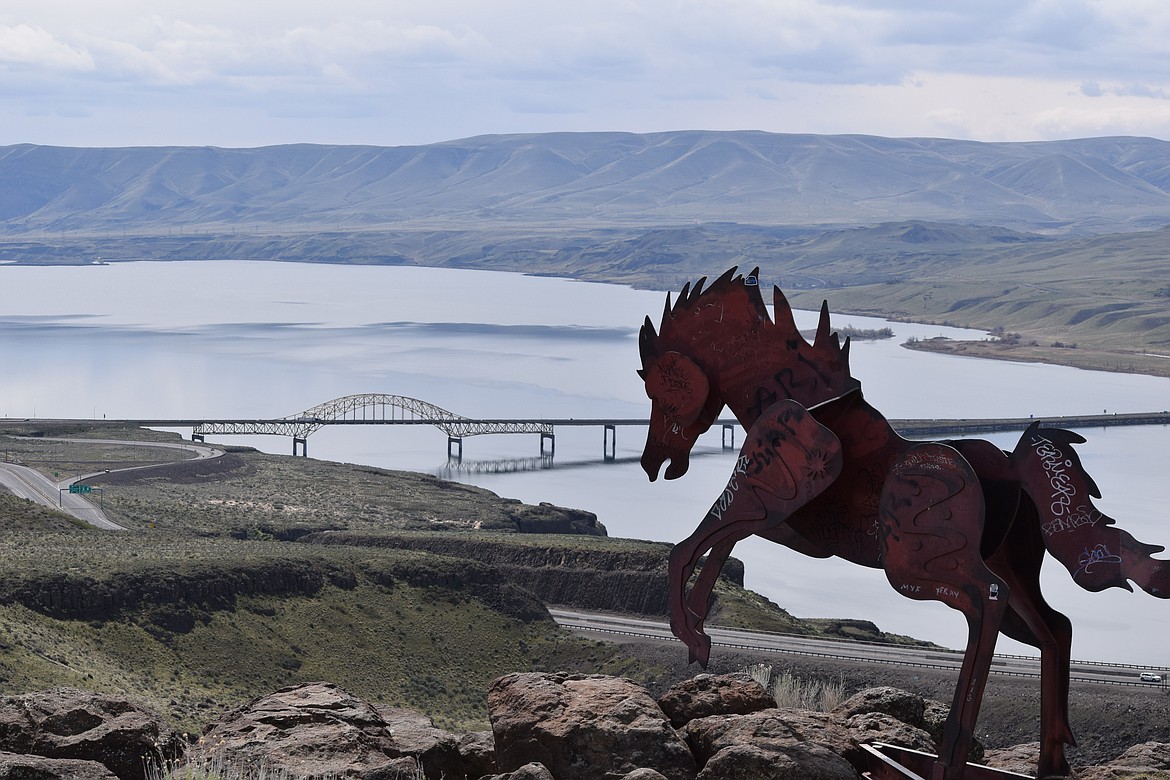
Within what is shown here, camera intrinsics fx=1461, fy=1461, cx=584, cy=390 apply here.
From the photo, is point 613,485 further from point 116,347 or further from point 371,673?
point 116,347

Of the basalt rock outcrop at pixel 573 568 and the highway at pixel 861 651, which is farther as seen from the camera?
the basalt rock outcrop at pixel 573 568

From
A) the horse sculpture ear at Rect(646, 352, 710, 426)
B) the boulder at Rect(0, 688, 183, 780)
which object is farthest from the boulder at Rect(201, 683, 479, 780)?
the horse sculpture ear at Rect(646, 352, 710, 426)

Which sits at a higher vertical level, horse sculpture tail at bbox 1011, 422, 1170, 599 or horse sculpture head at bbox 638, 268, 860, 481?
horse sculpture head at bbox 638, 268, 860, 481

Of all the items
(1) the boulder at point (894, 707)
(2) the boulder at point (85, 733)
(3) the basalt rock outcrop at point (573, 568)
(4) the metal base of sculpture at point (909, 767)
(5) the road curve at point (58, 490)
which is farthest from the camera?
(5) the road curve at point (58, 490)

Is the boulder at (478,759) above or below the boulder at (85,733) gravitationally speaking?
below

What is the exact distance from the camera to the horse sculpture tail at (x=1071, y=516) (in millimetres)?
11922

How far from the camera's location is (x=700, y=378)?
13.6 meters

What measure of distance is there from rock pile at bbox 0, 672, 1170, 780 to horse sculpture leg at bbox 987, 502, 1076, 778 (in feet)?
2.11

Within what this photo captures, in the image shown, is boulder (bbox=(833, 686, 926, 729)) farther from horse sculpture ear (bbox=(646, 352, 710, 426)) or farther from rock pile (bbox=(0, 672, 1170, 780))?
horse sculpture ear (bbox=(646, 352, 710, 426))

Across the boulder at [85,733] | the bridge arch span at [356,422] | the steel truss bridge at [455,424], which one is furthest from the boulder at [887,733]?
the bridge arch span at [356,422]

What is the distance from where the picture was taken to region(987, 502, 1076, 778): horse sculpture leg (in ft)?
41.0

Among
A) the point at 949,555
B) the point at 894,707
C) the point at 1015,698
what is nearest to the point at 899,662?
the point at 1015,698

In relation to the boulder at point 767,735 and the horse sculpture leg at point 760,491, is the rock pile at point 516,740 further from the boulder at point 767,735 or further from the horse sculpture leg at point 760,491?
the horse sculpture leg at point 760,491

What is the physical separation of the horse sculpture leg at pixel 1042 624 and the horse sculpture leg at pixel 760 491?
5.63 ft
